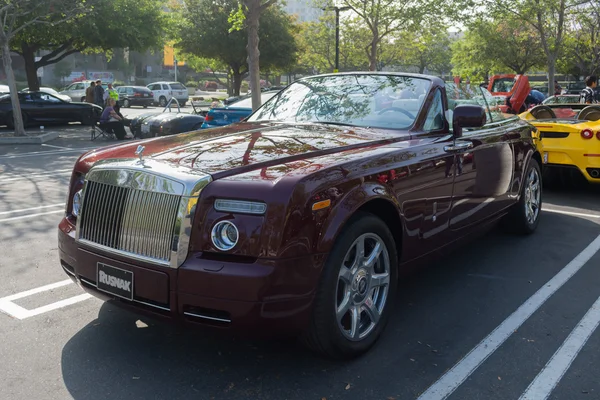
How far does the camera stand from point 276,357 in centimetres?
352

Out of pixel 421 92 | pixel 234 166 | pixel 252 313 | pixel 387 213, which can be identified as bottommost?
pixel 252 313

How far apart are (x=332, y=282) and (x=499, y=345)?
4.26ft

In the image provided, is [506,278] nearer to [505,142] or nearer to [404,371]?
[505,142]

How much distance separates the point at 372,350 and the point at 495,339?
0.83m

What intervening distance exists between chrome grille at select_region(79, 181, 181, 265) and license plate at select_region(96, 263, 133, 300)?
4.5 inches

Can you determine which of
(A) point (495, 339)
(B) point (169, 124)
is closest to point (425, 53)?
(B) point (169, 124)

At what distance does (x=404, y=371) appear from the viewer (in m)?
3.38

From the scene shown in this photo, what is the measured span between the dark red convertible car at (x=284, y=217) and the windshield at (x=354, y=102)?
0.7 inches

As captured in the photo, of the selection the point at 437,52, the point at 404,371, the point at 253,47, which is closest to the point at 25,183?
the point at 253,47

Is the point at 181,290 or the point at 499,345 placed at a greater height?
the point at 181,290

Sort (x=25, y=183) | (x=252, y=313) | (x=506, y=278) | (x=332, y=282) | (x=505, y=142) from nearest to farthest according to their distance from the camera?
(x=252, y=313) < (x=332, y=282) < (x=506, y=278) < (x=505, y=142) < (x=25, y=183)

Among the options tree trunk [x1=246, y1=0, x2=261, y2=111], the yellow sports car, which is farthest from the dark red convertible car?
tree trunk [x1=246, y1=0, x2=261, y2=111]

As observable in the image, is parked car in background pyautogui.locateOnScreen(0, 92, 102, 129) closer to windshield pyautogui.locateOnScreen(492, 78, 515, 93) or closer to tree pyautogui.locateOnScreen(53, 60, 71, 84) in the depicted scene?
windshield pyautogui.locateOnScreen(492, 78, 515, 93)

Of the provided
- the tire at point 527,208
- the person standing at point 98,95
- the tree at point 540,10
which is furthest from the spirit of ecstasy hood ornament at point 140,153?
the person standing at point 98,95
